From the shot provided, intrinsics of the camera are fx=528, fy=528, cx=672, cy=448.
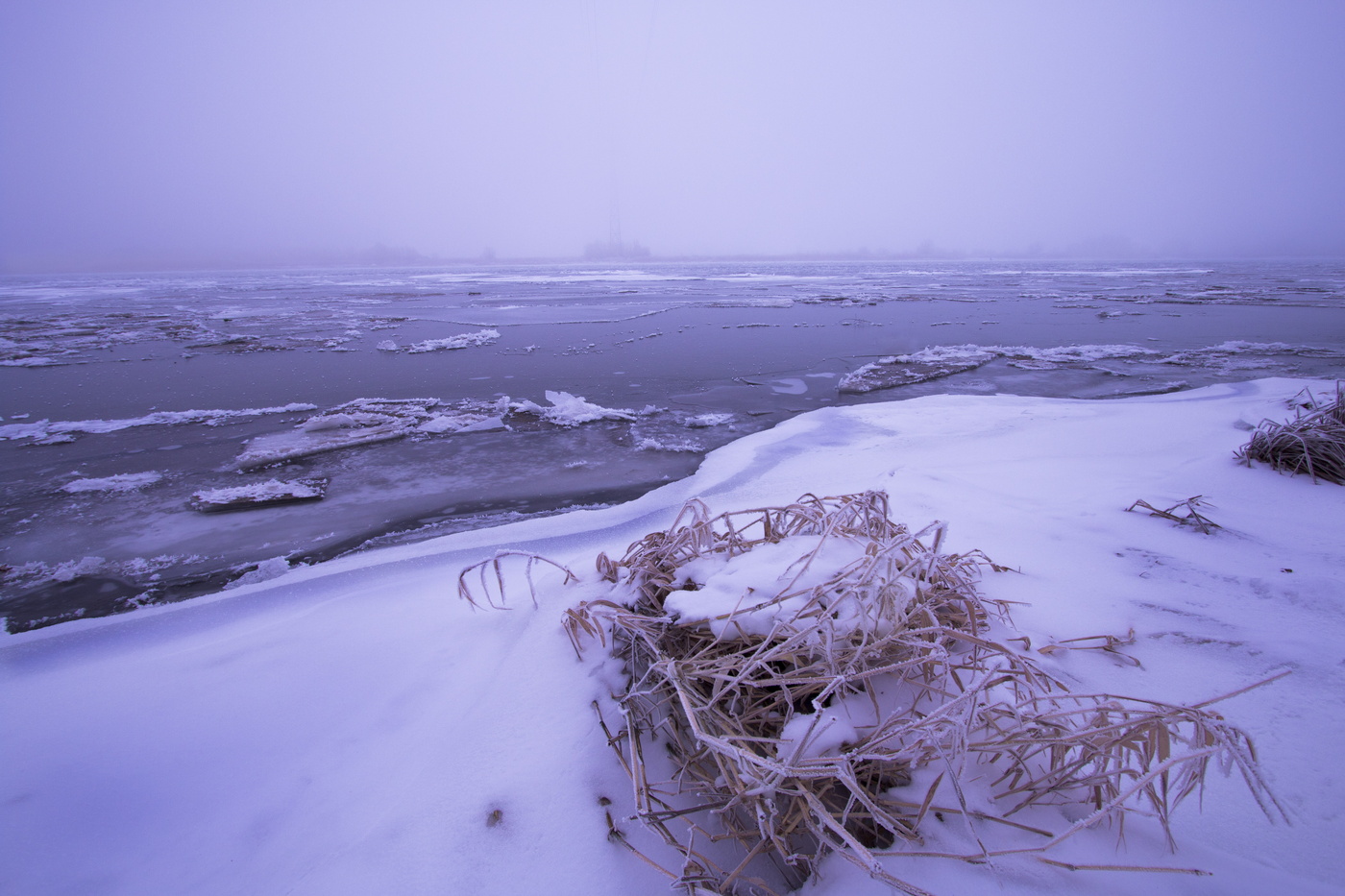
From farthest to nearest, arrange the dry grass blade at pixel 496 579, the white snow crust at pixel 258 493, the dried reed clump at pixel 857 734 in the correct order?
1. the white snow crust at pixel 258 493
2. the dry grass blade at pixel 496 579
3. the dried reed clump at pixel 857 734

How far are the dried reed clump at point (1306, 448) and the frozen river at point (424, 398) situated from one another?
8.37ft

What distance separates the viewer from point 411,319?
10625mm

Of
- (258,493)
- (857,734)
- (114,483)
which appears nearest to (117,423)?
(114,483)

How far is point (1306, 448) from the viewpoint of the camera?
2023 mm

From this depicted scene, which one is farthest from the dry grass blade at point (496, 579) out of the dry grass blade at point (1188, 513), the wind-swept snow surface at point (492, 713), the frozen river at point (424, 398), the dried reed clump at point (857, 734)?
the dry grass blade at point (1188, 513)

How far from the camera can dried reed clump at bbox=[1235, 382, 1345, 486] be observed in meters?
2.04

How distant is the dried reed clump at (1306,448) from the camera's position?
6.71 ft

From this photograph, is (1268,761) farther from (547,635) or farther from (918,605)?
(547,635)

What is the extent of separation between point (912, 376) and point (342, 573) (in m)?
5.12

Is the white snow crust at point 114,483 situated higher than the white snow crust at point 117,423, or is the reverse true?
the white snow crust at point 117,423

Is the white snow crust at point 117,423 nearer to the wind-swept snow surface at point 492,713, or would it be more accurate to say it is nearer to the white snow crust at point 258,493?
the white snow crust at point 258,493

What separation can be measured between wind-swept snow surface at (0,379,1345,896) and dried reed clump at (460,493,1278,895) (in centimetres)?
5

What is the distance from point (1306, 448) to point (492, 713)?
3.01 m

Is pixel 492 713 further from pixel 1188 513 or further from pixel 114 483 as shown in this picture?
pixel 114 483
